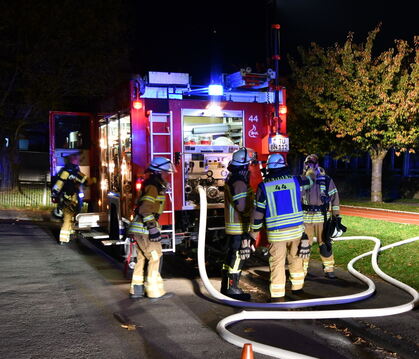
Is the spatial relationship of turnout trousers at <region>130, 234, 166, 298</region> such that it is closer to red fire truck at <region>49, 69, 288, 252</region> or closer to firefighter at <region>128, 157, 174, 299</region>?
firefighter at <region>128, 157, 174, 299</region>

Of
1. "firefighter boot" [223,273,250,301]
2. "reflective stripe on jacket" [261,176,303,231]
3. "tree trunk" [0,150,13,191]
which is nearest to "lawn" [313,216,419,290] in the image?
"reflective stripe on jacket" [261,176,303,231]

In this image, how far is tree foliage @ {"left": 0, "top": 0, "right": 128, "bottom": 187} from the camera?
1559 centimetres

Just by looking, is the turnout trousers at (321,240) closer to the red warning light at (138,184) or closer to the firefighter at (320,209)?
the firefighter at (320,209)

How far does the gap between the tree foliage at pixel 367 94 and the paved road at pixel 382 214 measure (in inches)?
82.4

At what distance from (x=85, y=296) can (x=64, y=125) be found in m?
5.25

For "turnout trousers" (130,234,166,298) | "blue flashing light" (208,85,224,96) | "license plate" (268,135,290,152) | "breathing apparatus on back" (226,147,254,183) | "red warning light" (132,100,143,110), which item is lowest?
"turnout trousers" (130,234,166,298)

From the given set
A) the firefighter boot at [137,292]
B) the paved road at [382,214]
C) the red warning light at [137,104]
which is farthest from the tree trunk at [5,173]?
the firefighter boot at [137,292]

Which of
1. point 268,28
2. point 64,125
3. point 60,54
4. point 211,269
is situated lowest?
point 211,269

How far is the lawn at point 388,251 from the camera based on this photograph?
6699mm

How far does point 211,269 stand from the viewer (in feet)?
24.5

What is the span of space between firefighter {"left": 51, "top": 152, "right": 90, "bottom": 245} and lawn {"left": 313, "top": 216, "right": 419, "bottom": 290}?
477cm

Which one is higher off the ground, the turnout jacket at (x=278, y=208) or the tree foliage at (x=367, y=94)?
the tree foliage at (x=367, y=94)

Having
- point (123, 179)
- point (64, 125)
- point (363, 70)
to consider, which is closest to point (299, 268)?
point (123, 179)

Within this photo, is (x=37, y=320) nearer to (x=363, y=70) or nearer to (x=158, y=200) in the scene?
(x=158, y=200)
